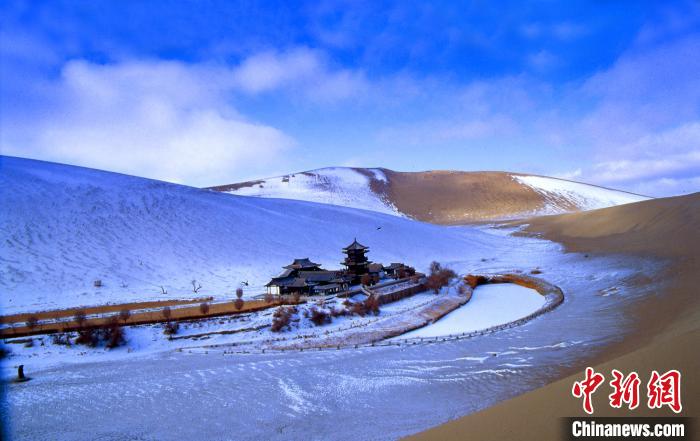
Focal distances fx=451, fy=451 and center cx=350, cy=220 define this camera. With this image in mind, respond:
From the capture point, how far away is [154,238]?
41.7 m

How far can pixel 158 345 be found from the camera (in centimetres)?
1809

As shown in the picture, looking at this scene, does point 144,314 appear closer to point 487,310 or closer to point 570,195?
point 487,310

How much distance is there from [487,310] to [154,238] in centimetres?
3082

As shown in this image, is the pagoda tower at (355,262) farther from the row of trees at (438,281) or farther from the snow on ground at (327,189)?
the snow on ground at (327,189)

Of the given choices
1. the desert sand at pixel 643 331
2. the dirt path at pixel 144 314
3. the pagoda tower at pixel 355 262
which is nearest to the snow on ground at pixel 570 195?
the desert sand at pixel 643 331

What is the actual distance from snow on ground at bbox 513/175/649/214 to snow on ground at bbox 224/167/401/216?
40.5m

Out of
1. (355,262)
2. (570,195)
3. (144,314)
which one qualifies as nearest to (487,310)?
(355,262)

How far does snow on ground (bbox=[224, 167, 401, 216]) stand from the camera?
103500mm

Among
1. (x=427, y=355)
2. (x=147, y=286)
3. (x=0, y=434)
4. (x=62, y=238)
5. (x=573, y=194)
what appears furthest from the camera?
(x=573, y=194)

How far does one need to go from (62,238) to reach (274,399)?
34491mm

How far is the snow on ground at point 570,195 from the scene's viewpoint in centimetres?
11231

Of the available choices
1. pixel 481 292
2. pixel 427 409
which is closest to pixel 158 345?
pixel 427 409

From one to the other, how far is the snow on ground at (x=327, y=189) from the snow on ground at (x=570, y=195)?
40.5 meters

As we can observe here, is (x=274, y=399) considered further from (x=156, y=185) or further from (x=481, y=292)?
(x=156, y=185)
